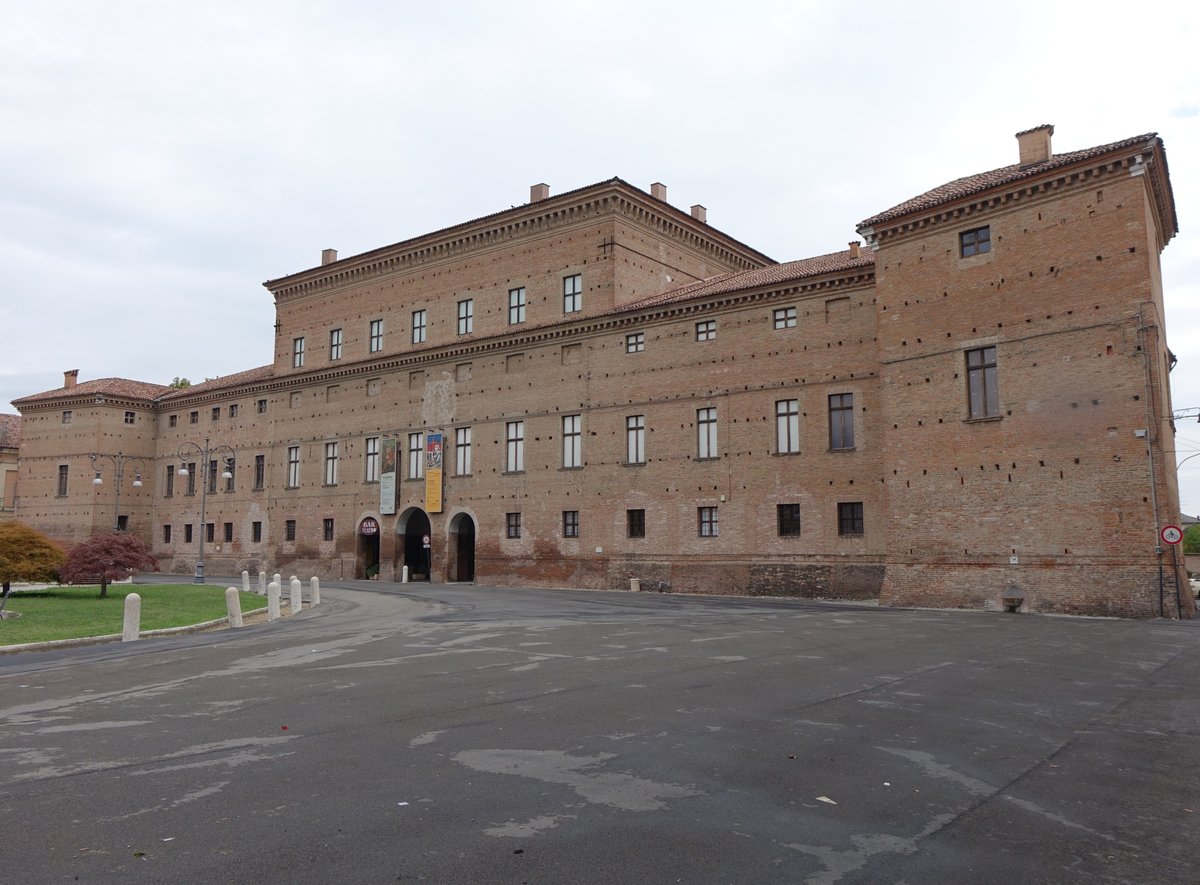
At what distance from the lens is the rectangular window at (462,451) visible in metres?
41.2

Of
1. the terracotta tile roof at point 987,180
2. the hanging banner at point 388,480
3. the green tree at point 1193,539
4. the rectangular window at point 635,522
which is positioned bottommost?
the green tree at point 1193,539

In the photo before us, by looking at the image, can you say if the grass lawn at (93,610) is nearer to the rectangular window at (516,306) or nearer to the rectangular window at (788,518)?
the rectangular window at (516,306)

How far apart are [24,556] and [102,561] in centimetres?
203

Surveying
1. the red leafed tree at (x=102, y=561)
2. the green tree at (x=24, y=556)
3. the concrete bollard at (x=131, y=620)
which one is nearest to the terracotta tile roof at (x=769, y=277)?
the red leafed tree at (x=102, y=561)

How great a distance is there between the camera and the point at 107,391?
2222 inches

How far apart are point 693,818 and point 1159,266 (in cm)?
2790

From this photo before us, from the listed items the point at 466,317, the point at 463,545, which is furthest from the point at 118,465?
the point at 466,317

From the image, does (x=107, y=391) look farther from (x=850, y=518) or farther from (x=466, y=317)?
(x=850, y=518)

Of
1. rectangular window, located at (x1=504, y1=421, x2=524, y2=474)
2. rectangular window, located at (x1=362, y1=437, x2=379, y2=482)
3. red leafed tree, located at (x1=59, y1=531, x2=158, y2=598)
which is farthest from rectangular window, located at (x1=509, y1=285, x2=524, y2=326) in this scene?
red leafed tree, located at (x1=59, y1=531, x2=158, y2=598)

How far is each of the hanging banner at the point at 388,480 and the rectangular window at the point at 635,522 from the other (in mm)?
13854

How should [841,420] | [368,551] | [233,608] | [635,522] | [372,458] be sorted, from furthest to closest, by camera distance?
[368,551]
[372,458]
[635,522]
[841,420]
[233,608]

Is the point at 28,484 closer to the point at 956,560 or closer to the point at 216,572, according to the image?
the point at 216,572

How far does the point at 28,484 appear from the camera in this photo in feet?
194

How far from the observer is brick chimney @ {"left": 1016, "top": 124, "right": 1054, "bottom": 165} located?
2689cm
